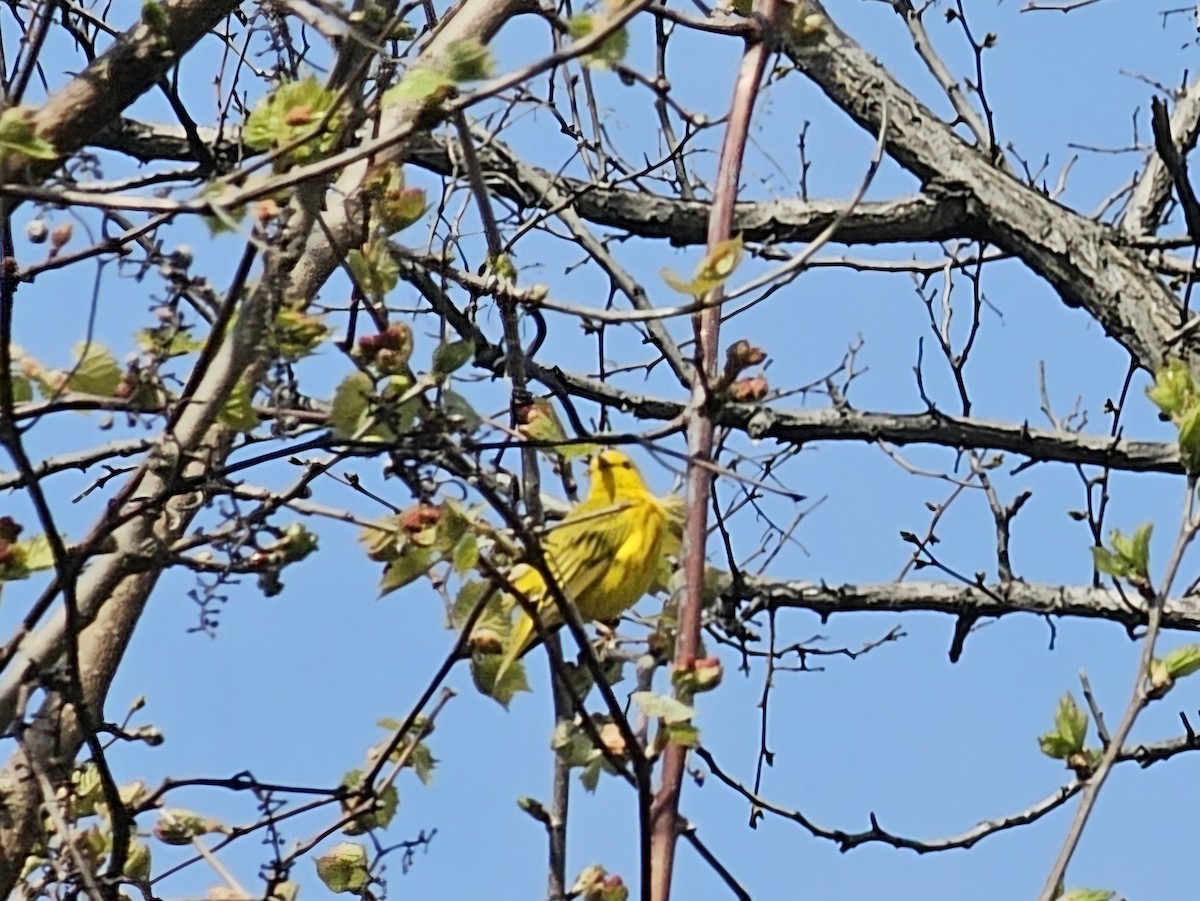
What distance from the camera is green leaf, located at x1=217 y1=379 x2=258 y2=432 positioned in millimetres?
2145

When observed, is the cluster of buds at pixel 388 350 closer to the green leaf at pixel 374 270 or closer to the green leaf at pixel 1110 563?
the green leaf at pixel 374 270

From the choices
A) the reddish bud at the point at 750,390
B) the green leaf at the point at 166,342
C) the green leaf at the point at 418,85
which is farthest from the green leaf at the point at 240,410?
the reddish bud at the point at 750,390

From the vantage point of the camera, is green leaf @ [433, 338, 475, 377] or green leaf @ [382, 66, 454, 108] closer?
green leaf @ [382, 66, 454, 108]

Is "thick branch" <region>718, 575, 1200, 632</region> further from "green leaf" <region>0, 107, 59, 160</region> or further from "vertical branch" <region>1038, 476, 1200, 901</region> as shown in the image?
"green leaf" <region>0, 107, 59, 160</region>

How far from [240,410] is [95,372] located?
181mm

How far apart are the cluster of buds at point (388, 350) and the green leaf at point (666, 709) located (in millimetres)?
485

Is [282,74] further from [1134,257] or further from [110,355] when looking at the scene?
[1134,257]

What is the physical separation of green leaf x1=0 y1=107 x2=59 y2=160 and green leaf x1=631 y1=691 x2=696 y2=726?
2.95 feet

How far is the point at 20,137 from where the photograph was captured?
192 centimetres

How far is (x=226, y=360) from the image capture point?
2.15 m

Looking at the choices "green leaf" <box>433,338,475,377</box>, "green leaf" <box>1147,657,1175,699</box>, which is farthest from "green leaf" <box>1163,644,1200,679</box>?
"green leaf" <box>433,338,475,377</box>

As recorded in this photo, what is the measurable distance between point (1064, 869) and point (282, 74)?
67.0 inches

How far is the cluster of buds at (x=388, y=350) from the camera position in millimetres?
2012

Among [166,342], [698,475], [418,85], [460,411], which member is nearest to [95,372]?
[166,342]
